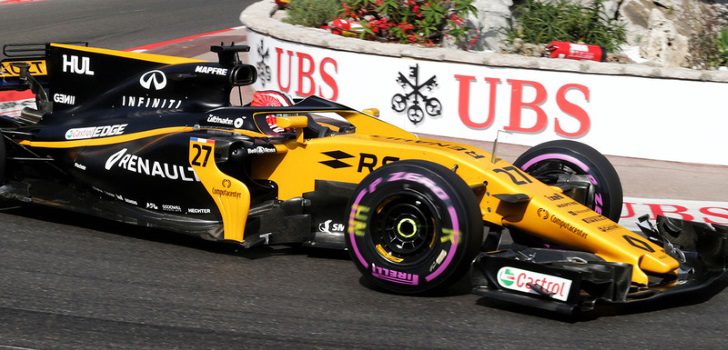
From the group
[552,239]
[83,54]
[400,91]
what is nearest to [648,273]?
[552,239]

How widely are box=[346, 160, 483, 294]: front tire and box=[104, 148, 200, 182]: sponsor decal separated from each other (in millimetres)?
1433

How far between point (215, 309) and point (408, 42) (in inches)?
279

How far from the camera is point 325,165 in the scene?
20.8ft

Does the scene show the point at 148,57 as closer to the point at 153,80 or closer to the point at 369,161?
the point at 153,80

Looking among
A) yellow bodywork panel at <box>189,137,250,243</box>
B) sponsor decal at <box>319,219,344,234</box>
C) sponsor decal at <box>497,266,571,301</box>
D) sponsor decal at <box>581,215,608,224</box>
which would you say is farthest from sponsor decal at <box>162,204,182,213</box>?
sponsor decal at <box>581,215,608,224</box>

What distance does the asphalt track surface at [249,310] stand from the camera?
16.1 ft

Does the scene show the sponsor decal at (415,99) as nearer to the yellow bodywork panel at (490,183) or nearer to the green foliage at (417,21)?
the green foliage at (417,21)

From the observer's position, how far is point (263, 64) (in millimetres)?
12664

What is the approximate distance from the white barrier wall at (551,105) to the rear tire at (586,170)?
11.8 ft

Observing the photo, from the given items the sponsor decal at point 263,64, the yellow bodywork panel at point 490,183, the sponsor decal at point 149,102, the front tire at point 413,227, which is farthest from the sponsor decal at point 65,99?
the sponsor decal at point 263,64

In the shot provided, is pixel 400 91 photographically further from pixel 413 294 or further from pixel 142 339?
pixel 142 339

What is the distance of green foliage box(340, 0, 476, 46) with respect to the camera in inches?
468

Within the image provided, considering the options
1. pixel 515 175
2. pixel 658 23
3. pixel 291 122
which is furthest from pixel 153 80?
pixel 658 23

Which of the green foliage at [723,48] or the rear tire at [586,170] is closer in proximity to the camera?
the rear tire at [586,170]
